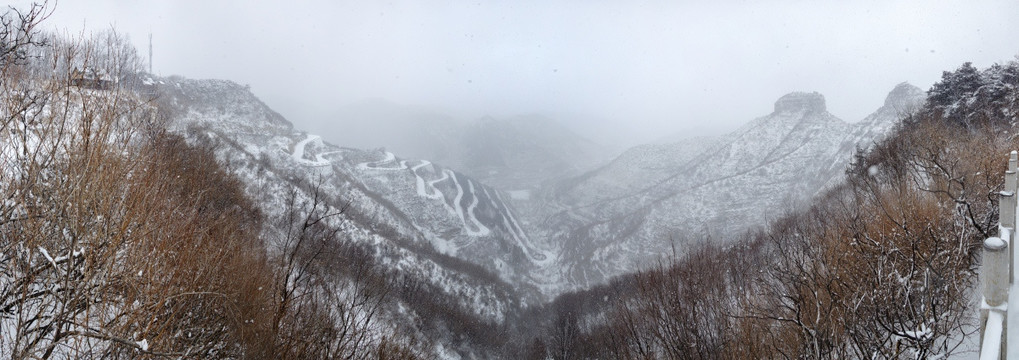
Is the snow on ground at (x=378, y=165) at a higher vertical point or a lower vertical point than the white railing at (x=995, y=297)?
lower

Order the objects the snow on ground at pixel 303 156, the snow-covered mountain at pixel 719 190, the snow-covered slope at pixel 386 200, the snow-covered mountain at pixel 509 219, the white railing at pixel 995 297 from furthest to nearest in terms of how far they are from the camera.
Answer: the snow-covered mountain at pixel 719 190 → the snow on ground at pixel 303 156 → the snow-covered mountain at pixel 509 219 → the snow-covered slope at pixel 386 200 → the white railing at pixel 995 297

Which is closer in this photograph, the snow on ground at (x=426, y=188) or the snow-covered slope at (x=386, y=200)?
the snow-covered slope at (x=386, y=200)

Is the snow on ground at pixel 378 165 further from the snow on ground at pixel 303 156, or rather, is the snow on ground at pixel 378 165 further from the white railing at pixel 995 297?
the white railing at pixel 995 297

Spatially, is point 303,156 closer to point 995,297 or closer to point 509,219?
point 509,219

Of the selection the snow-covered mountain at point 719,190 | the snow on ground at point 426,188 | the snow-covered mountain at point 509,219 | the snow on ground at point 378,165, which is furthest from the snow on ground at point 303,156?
the snow-covered mountain at point 719,190

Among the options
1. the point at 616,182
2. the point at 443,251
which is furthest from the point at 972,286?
the point at 616,182

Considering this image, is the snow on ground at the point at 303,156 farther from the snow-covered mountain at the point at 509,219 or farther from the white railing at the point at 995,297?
the white railing at the point at 995,297

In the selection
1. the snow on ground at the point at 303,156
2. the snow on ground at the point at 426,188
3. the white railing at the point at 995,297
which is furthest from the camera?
the snow on ground at the point at 426,188

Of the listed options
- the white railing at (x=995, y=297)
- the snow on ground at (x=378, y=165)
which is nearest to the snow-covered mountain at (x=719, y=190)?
the snow on ground at (x=378, y=165)

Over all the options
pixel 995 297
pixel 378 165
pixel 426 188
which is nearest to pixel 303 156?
pixel 378 165
